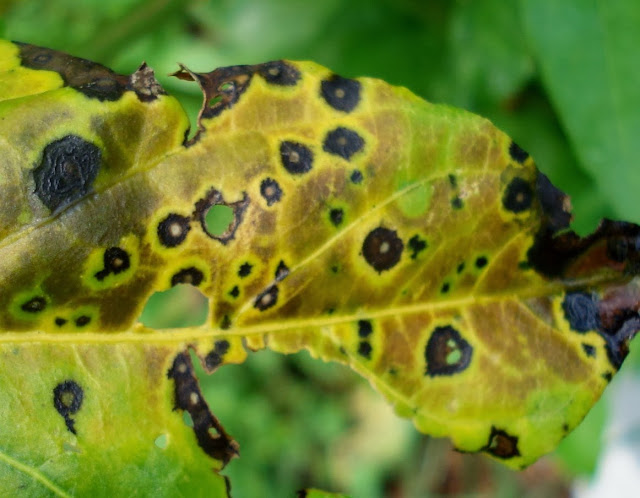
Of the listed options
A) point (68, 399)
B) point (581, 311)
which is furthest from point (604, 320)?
point (68, 399)

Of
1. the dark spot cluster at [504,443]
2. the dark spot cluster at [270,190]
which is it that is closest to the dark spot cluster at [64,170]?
the dark spot cluster at [270,190]

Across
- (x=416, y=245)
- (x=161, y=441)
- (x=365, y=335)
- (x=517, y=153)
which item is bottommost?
(x=161, y=441)

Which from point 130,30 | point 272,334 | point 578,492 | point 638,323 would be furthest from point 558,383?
point 578,492

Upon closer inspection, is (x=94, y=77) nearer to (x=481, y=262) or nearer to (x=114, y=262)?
(x=114, y=262)

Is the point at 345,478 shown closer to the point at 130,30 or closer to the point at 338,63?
the point at 338,63

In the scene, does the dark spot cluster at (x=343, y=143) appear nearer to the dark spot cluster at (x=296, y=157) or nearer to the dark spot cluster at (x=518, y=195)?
the dark spot cluster at (x=296, y=157)

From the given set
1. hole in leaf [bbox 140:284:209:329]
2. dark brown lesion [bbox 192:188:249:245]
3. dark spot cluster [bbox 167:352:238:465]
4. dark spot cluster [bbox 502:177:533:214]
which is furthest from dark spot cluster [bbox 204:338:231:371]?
hole in leaf [bbox 140:284:209:329]
